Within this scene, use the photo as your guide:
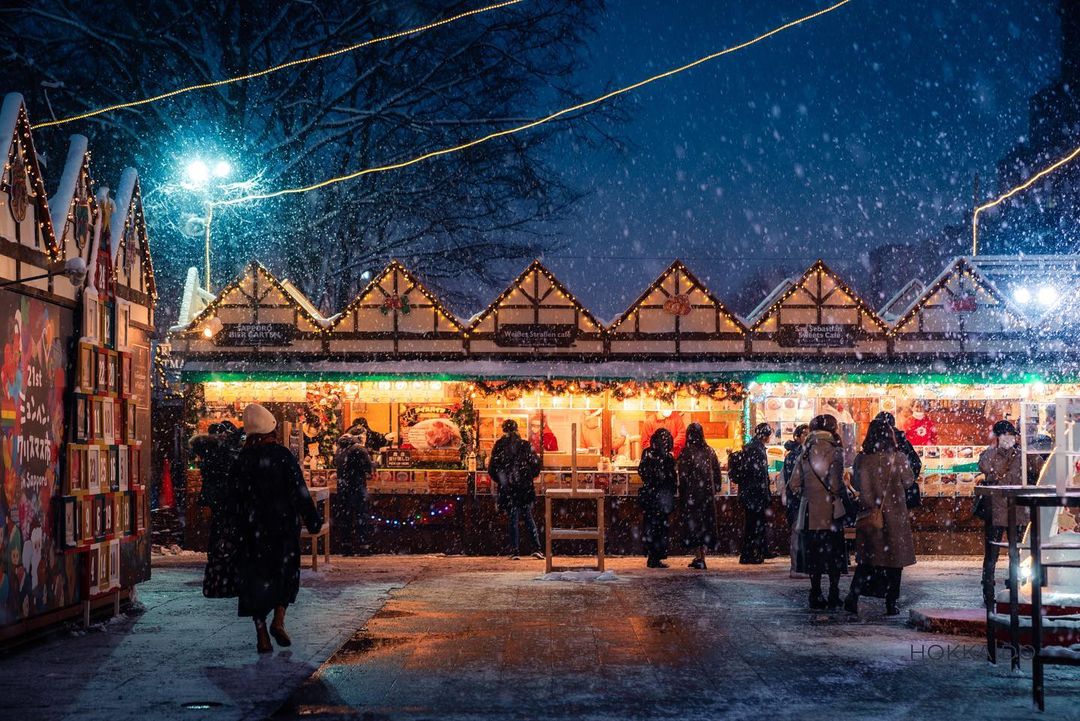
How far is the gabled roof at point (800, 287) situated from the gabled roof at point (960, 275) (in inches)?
16.2

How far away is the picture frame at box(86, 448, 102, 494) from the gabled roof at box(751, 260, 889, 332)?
1233 centimetres

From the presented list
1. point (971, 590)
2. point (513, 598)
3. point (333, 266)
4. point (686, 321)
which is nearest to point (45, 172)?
point (333, 266)

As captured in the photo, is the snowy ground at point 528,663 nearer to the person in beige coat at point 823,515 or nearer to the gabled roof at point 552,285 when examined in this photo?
the person in beige coat at point 823,515

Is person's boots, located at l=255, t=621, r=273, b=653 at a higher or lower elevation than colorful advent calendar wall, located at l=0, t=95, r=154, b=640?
lower

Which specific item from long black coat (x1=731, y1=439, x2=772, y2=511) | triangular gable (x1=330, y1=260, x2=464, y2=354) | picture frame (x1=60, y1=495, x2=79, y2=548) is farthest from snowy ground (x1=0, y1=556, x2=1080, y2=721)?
triangular gable (x1=330, y1=260, x2=464, y2=354)

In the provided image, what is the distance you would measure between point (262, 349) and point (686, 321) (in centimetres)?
681

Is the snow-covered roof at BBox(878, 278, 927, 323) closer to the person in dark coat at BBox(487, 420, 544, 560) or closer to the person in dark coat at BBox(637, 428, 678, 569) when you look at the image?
the person in dark coat at BBox(637, 428, 678, 569)

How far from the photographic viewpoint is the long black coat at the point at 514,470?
1905 centimetres

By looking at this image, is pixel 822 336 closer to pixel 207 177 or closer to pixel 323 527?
pixel 323 527

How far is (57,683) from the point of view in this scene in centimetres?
852

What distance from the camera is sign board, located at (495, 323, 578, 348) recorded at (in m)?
21.0

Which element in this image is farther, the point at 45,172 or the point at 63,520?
the point at 45,172

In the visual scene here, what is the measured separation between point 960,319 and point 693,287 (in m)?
4.40

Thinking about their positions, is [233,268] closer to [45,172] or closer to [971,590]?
[45,172]
